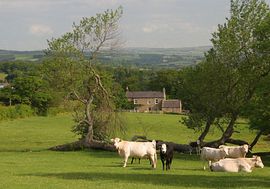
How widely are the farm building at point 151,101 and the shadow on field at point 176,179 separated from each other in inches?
5255

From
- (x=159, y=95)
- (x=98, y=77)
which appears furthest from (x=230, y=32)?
(x=159, y=95)

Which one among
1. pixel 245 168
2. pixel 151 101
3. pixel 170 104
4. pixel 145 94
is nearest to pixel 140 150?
pixel 245 168

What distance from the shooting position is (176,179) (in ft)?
69.2

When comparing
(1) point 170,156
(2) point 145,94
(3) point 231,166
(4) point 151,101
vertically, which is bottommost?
(4) point 151,101

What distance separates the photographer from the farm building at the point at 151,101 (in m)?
158

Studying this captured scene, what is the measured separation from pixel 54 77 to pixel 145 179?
90.2 feet

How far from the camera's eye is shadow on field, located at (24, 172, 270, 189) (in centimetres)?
1930

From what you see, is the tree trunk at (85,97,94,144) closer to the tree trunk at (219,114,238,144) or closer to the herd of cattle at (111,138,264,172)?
the tree trunk at (219,114,238,144)

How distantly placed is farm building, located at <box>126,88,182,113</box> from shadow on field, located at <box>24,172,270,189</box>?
133 m

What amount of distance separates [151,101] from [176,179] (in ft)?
487

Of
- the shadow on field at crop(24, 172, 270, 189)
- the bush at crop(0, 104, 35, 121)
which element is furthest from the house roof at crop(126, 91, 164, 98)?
the shadow on field at crop(24, 172, 270, 189)

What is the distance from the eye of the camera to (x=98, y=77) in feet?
152

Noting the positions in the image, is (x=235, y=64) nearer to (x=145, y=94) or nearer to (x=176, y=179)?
(x=176, y=179)

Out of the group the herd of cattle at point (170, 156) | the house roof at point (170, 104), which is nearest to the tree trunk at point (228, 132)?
the herd of cattle at point (170, 156)
